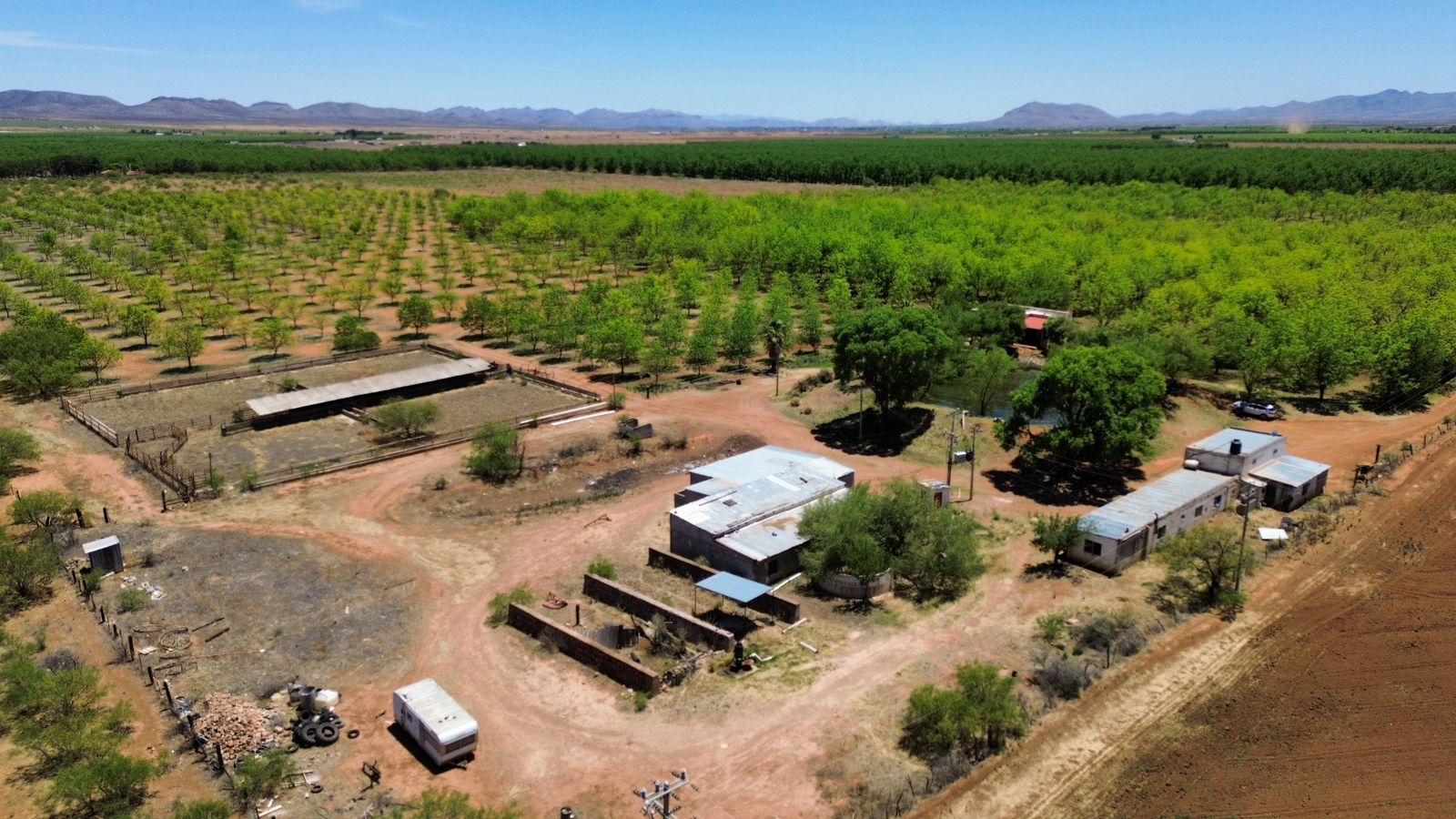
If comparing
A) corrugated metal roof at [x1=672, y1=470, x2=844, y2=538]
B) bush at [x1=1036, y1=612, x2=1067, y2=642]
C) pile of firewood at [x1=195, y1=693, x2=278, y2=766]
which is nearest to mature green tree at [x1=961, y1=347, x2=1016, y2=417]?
corrugated metal roof at [x1=672, y1=470, x2=844, y2=538]

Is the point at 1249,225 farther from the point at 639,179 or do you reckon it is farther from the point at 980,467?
the point at 639,179

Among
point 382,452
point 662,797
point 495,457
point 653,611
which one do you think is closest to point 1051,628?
point 653,611

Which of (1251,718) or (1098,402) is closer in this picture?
(1251,718)

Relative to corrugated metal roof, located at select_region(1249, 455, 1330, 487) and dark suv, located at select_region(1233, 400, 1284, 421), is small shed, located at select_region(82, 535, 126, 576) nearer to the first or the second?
corrugated metal roof, located at select_region(1249, 455, 1330, 487)

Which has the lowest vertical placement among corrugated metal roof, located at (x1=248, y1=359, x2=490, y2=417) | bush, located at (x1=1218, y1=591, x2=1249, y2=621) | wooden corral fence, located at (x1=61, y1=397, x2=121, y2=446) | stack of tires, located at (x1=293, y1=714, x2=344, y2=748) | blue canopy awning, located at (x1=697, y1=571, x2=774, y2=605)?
bush, located at (x1=1218, y1=591, x2=1249, y2=621)

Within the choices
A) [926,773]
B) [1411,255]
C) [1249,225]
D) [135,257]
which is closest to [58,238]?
[135,257]

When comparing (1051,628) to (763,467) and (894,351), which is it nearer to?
(763,467)

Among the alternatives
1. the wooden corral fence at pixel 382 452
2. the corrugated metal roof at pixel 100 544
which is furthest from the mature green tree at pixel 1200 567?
the corrugated metal roof at pixel 100 544
